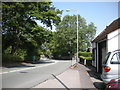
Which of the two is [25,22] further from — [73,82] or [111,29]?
[73,82]

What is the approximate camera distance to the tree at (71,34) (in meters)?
61.9

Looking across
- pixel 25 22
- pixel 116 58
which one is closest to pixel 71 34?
pixel 25 22

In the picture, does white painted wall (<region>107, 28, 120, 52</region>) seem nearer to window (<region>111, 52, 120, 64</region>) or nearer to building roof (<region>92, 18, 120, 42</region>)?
building roof (<region>92, 18, 120, 42</region>)

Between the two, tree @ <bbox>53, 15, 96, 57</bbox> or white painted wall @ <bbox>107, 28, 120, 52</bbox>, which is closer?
white painted wall @ <bbox>107, 28, 120, 52</bbox>

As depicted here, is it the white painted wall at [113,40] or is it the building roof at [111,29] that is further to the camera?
the building roof at [111,29]

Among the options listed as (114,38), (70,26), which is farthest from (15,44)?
(70,26)

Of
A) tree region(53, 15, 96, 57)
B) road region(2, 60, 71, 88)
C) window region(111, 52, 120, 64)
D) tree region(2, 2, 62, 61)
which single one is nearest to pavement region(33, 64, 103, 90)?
road region(2, 60, 71, 88)

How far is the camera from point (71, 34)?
62.0 m

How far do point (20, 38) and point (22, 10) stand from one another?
7006mm

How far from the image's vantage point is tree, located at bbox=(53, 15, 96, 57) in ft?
203

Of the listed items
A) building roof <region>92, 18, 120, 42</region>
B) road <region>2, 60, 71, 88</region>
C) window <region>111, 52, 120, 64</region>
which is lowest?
road <region>2, 60, 71, 88</region>

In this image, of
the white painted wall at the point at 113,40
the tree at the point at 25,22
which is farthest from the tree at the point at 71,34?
the white painted wall at the point at 113,40

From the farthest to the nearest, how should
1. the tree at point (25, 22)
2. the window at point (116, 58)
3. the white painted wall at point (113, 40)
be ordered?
the tree at point (25, 22)
the white painted wall at point (113, 40)
the window at point (116, 58)

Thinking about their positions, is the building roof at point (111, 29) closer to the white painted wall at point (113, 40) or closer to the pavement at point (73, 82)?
the white painted wall at point (113, 40)
